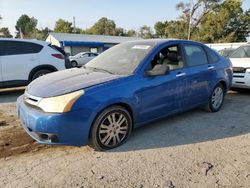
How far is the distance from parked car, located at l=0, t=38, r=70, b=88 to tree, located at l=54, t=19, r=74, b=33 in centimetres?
7192

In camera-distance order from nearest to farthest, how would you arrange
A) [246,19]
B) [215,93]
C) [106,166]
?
[106,166] → [215,93] → [246,19]

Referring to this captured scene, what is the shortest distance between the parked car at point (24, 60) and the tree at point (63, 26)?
71924 mm

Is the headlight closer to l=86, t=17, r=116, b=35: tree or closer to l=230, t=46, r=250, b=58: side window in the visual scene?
l=230, t=46, r=250, b=58: side window

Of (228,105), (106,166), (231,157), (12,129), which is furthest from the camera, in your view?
(228,105)

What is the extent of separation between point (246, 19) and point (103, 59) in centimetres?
5427

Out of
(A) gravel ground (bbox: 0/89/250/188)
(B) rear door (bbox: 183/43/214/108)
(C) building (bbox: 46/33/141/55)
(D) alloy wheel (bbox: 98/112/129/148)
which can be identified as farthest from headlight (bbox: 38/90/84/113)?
(C) building (bbox: 46/33/141/55)

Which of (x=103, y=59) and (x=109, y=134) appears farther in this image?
(x=103, y=59)

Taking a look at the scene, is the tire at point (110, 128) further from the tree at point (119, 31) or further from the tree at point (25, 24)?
the tree at point (25, 24)

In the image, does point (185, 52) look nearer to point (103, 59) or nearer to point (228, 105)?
point (103, 59)

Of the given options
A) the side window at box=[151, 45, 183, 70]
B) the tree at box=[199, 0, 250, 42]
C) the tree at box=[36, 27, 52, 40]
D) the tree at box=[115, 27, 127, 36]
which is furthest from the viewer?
the tree at box=[115, 27, 127, 36]

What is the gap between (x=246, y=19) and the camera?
51781 mm

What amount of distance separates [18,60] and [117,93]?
4933 millimetres

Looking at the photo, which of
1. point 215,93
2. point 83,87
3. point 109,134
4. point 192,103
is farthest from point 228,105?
point 83,87

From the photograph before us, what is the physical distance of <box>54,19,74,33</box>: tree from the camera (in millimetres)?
76938
